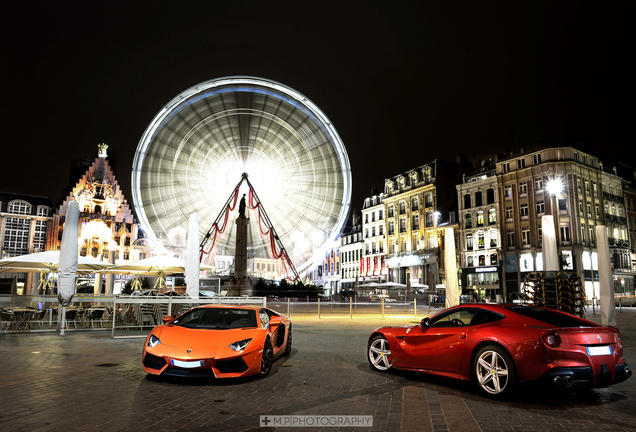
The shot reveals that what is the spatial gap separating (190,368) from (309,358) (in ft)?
11.6

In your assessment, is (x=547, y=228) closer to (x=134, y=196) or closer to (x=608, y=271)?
(x=608, y=271)

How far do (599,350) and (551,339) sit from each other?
0.78 metres

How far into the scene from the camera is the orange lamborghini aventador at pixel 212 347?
704cm

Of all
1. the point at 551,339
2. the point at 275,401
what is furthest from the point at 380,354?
the point at 551,339

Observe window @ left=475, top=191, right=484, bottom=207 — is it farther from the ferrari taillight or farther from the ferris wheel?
the ferrari taillight

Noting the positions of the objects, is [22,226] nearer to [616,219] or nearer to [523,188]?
[523,188]

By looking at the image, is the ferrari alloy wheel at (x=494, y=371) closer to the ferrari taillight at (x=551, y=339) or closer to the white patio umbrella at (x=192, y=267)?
the ferrari taillight at (x=551, y=339)

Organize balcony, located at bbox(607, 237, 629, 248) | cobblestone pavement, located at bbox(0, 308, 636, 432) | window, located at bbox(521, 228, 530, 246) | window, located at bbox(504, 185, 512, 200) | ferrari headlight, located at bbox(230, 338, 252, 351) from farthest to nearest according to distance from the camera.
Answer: window, located at bbox(504, 185, 512, 200), window, located at bbox(521, 228, 530, 246), balcony, located at bbox(607, 237, 629, 248), ferrari headlight, located at bbox(230, 338, 252, 351), cobblestone pavement, located at bbox(0, 308, 636, 432)

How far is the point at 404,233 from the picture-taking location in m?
71.2

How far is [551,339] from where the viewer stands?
6.14 metres

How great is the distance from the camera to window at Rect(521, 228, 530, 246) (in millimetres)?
52787

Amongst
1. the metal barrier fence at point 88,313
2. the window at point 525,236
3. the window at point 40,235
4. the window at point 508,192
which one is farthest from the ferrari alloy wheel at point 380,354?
the window at point 40,235

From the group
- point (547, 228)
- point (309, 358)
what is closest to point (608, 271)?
point (547, 228)

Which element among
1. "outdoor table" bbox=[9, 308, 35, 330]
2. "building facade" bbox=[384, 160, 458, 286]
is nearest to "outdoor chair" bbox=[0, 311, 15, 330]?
"outdoor table" bbox=[9, 308, 35, 330]
